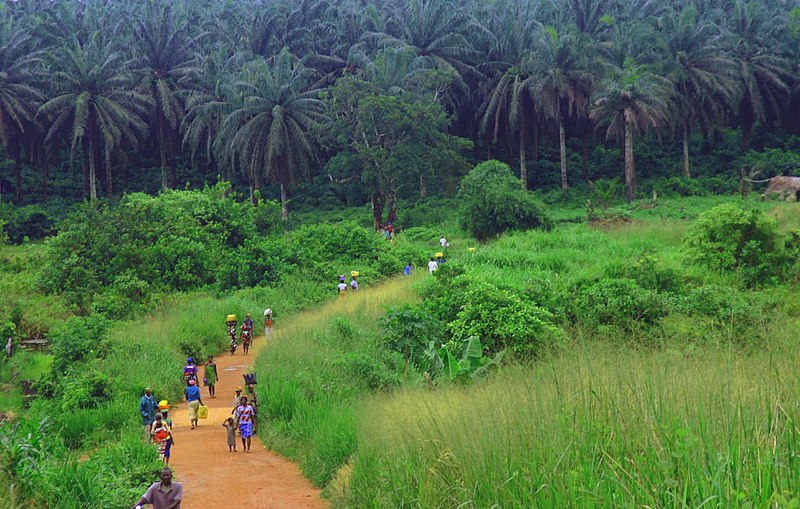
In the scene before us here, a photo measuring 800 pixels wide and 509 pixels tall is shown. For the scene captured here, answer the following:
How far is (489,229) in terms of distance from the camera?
3144cm

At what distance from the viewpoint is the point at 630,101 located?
1495 inches

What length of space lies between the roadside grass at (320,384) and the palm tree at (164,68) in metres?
31.4

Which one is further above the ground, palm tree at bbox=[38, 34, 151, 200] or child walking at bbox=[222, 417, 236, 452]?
palm tree at bbox=[38, 34, 151, 200]

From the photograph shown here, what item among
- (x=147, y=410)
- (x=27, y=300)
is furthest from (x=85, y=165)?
(x=147, y=410)

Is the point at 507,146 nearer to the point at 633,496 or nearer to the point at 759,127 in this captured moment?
the point at 759,127

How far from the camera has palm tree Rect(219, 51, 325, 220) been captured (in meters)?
39.7

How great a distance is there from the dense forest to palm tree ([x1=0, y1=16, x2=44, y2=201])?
11 cm

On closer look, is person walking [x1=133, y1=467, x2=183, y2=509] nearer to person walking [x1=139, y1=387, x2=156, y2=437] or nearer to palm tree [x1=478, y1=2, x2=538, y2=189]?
person walking [x1=139, y1=387, x2=156, y2=437]

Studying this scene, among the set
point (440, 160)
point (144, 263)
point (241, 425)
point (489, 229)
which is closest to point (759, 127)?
point (440, 160)

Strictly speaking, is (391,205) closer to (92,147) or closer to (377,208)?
(377,208)

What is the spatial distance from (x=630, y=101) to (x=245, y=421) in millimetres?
30427

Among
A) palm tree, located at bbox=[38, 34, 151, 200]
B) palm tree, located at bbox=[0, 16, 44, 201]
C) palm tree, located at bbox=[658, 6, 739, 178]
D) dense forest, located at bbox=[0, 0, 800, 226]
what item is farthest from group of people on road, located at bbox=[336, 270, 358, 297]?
palm tree, located at bbox=[0, 16, 44, 201]

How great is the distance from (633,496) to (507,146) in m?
46.3

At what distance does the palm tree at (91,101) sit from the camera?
41188 millimetres
